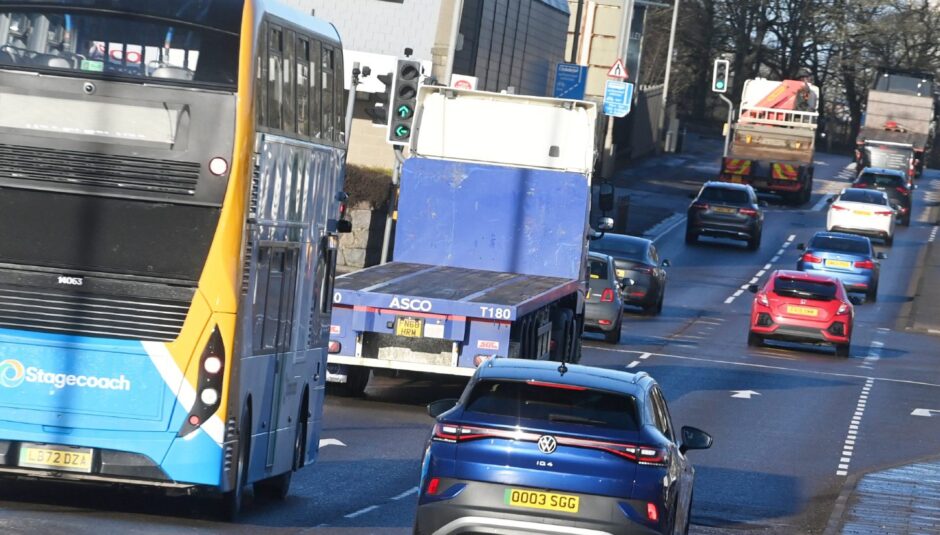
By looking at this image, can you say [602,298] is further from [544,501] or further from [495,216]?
[544,501]

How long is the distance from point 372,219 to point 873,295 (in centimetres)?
1286

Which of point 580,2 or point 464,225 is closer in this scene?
point 464,225

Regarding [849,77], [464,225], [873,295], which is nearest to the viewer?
[464,225]

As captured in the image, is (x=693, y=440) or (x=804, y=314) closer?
(x=693, y=440)

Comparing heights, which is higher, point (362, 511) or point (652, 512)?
point (652, 512)

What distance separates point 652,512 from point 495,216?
13.3 m

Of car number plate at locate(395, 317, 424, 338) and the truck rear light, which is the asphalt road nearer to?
car number plate at locate(395, 317, 424, 338)

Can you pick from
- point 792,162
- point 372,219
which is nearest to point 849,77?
point 792,162

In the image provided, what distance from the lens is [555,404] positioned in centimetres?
1116

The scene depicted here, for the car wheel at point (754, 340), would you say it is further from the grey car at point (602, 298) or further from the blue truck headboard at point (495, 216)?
the blue truck headboard at point (495, 216)

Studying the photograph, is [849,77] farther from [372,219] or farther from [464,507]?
[464,507]

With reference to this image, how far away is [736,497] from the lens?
17.5 metres

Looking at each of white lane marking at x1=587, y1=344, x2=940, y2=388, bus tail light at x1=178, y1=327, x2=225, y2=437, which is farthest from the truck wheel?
bus tail light at x1=178, y1=327, x2=225, y2=437

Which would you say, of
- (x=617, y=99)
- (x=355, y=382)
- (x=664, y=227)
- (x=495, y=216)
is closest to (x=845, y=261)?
(x=664, y=227)
